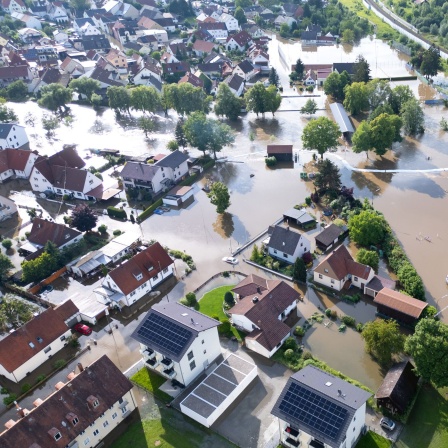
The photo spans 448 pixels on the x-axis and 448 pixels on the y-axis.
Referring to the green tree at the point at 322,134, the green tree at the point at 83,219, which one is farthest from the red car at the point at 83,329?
the green tree at the point at 322,134

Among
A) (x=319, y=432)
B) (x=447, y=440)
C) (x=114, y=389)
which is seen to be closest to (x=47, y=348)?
(x=114, y=389)

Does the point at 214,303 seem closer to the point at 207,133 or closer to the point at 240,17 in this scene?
the point at 207,133

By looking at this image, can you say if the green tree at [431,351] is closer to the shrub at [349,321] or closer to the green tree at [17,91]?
the shrub at [349,321]

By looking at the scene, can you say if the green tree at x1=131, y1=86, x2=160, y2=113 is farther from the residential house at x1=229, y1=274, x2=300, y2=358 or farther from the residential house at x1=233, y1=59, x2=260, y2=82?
the residential house at x1=229, y1=274, x2=300, y2=358

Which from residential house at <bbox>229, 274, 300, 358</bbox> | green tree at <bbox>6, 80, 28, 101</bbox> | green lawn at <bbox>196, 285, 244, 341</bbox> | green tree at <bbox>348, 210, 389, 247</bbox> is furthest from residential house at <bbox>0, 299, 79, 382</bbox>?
green tree at <bbox>6, 80, 28, 101</bbox>

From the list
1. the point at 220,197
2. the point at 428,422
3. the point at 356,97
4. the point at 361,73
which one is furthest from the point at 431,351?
the point at 361,73

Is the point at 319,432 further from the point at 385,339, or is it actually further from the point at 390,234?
the point at 390,234
